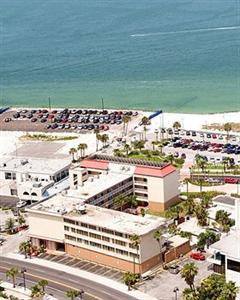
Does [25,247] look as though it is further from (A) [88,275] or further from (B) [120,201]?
(B) [120,201]

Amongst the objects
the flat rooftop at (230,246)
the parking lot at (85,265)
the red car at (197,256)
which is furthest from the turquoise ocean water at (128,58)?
the flat rooftop at (230,246)

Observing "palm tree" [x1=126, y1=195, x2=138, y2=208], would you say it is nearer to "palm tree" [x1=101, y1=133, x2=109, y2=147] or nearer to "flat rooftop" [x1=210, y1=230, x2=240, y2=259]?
"flat rooftop" [x1=210, y1=230, x2=240, y2=259]

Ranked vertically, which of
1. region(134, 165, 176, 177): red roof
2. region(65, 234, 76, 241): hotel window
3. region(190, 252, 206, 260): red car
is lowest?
region(190, 252, 206, 260): red car

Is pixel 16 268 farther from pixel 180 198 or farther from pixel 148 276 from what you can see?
pixel 180 198

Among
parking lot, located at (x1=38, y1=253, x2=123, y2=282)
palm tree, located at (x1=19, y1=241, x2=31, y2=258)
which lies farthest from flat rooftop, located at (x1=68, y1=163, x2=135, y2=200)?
palm tree, located at (x1=19, y1=241, x2=31, y2=258)

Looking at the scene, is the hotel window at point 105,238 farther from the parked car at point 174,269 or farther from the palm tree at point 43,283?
the palm tree at point 43,283

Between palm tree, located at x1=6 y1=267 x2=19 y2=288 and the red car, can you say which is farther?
the red car
